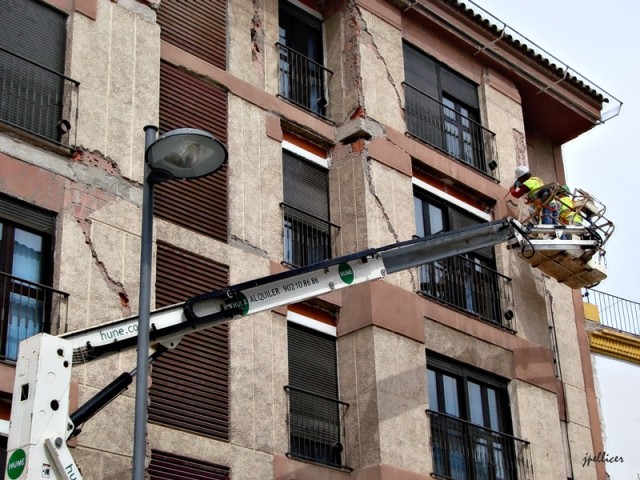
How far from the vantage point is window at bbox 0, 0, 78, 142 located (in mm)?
→ 16500

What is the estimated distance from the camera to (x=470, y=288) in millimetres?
21766

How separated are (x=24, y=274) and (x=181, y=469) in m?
3.28

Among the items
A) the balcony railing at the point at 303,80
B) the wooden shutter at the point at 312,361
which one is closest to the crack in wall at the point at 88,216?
the wooden shutter at the point at 312,361

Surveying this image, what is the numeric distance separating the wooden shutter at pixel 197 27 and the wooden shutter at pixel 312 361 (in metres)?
4.58

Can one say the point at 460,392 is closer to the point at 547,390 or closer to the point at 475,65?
the point at 547,390

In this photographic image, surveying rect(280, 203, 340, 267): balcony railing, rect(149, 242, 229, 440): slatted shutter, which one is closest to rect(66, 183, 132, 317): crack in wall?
rect(149, 242, 229, 440): slatted shutter

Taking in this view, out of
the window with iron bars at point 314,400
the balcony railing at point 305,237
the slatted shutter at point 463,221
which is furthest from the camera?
the slatted shutter at point 463,221

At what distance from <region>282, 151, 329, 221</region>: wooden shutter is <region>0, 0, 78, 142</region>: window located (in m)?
4.39

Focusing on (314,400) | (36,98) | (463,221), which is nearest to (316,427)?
(314,400)

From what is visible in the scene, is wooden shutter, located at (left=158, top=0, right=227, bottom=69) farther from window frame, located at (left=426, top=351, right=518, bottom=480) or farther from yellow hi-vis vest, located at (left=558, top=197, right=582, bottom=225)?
yellow hi-vis vest, located at (left=558, top=197, right=582, bottom=225)

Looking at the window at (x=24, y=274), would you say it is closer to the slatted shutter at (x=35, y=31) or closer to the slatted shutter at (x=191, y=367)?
the slatted shutter at (x=191, y=367)

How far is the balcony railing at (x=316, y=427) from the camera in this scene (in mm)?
18062

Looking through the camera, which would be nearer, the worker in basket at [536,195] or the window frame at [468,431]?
the window frame at [468,431]

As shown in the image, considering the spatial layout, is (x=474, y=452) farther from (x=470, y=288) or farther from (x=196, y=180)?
(x=196, y=180)
